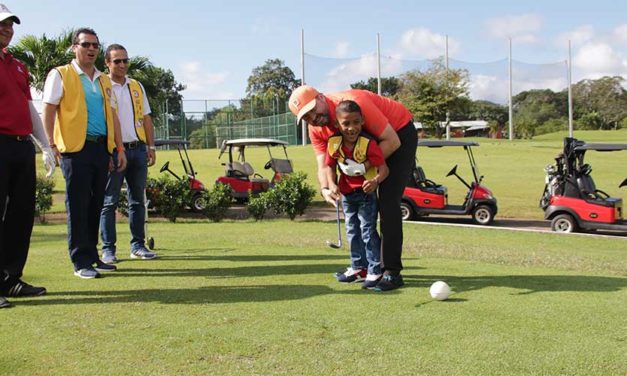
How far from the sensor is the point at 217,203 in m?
13.0

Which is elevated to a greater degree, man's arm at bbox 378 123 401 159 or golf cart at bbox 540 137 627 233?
man's arm at bbox 378 123 401 159

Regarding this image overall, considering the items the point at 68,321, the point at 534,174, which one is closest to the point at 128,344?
the point at 68,321

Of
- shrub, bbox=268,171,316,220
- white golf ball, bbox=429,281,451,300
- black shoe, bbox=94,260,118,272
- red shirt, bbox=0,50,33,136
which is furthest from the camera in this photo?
shrub, bbox=268,171,316,220

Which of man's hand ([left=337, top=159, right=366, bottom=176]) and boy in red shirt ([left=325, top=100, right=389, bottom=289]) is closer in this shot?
boy in red shirt ([left=325, top=100, right=389, bottom=289])

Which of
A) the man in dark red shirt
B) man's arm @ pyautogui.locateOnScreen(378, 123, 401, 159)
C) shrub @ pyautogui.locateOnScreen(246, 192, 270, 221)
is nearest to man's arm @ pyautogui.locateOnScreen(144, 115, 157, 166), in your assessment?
the man in dark red shirt

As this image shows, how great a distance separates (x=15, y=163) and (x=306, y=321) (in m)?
2.36

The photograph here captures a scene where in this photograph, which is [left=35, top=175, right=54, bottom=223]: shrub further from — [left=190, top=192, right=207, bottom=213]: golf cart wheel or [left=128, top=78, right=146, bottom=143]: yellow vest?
[left=128, top=78, right=146, bottom=143]: yellow vest

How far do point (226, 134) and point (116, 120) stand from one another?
A: 4644cm

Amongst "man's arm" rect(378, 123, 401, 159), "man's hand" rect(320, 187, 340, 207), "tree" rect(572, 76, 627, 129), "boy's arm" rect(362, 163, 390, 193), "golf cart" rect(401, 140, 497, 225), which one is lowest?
"golf cart" rect(401, 140, 497, 225)

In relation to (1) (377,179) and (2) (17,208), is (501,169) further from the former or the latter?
(2) (17,208)

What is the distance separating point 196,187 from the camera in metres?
15.4

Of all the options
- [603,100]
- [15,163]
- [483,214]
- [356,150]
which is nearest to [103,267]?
[15,163]

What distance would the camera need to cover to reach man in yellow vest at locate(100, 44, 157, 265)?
6.01 meters

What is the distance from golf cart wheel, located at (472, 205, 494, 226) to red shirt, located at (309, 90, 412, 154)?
10.6 m
